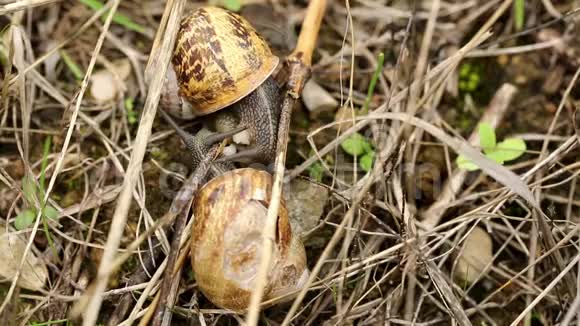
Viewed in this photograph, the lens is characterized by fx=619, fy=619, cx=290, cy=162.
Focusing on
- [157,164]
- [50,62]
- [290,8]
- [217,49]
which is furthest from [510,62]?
[50,62]

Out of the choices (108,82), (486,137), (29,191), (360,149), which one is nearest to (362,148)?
(360,149)

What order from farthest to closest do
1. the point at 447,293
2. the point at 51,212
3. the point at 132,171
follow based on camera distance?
1. the point at 51,212
2. the point at 447,293
3. the point at 132,171

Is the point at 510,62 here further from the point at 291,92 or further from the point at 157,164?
the point at 157,164

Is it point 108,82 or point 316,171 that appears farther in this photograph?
point 108,82

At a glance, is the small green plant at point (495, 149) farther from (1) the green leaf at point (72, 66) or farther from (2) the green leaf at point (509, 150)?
(1) the green leaf at point (72, 66)

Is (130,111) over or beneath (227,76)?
beneath

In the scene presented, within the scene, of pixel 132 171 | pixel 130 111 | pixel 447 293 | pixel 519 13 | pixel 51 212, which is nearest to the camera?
pixel 132 171

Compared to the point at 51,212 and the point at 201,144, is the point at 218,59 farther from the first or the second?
the point at 51,212

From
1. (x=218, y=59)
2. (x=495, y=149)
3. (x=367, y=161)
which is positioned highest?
(x=218, y=59)
